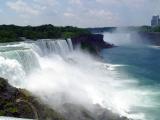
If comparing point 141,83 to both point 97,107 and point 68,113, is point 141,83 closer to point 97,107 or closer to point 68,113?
point 97,107

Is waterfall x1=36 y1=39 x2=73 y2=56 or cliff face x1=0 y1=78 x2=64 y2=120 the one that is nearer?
cliff face x1=0 y1=78 x2=64 y2=120

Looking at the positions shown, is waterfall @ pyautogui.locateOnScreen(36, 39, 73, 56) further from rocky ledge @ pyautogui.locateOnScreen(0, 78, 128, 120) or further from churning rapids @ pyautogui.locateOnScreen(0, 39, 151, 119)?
rocky ledge @ pyautogui.locateOnScreen(0, 78, 128, 120)

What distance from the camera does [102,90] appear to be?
2925 centimetres

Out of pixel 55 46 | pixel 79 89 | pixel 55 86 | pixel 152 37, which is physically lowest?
pixel 152 37

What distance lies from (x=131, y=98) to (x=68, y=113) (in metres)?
9.67

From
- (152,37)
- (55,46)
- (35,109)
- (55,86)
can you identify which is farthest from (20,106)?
(152,37)

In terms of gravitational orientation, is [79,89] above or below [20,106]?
below

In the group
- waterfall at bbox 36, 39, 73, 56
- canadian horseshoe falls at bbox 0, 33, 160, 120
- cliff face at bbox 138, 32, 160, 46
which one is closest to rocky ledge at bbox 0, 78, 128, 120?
canadian horseshoe falls at bbox 0, 33, 160, 120

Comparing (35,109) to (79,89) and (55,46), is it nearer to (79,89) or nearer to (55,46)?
(79,89)

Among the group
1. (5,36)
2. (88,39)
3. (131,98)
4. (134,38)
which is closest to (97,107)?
(131,98)

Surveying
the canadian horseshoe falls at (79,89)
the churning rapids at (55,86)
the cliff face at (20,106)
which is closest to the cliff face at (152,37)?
the canadian horseshoe falls at (79,89)

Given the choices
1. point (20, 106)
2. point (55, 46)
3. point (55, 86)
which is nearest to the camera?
point (20, 106)

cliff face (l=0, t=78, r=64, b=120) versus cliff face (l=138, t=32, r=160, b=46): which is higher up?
cliff face (l=0, t=78, r=64, b=120)

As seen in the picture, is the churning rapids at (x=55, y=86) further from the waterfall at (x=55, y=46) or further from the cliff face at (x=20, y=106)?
the waterfall at (x=55, y=46)
